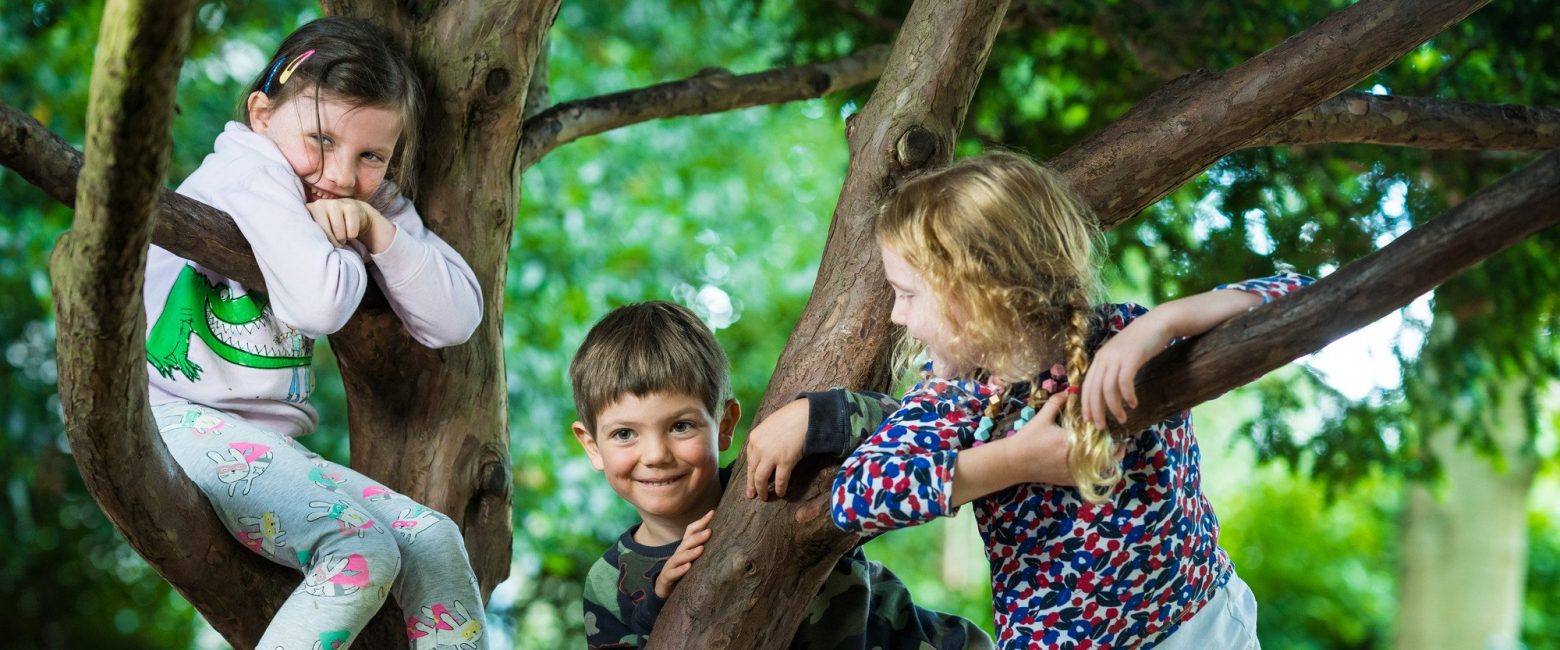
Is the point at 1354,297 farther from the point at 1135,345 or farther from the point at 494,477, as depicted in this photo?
the point at 494,477

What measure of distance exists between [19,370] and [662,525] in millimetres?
3787

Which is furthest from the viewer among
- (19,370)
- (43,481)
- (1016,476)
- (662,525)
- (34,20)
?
(43,481)

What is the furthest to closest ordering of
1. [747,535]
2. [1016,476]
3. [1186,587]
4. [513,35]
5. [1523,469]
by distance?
[1523,469] → [513,35] → [747,535] → [1186,587] → [1016,476]

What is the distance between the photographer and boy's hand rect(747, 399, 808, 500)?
1.74 metres

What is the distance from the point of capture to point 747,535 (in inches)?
71.6

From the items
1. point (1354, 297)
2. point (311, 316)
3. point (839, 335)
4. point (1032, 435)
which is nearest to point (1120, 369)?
point (1032, 435)

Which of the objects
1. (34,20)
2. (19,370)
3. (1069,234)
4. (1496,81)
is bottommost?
(1069,234)

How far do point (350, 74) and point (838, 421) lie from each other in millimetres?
882

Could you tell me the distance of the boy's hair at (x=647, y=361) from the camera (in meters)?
1.96

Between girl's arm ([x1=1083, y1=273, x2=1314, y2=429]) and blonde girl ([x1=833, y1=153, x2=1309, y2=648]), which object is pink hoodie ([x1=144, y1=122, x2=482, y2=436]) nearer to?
blonde girl ([x1=833, y1=153, x2=1309, y2=648])

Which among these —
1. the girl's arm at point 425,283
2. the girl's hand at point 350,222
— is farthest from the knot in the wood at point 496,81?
the girl's hand at point 350,222

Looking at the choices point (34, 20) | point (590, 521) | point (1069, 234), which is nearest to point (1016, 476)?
point (1069, 234)

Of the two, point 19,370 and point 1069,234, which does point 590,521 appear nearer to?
point 19,370

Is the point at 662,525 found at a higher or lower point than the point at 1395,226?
lower
